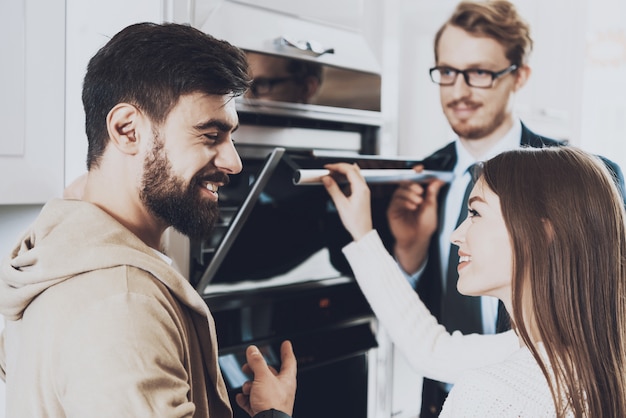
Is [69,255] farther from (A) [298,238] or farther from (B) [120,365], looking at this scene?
(A) [298,238]

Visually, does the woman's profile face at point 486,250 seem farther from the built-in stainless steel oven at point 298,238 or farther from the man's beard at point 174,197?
the man's beard at point 174,197

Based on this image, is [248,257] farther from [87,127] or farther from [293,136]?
[87,127]

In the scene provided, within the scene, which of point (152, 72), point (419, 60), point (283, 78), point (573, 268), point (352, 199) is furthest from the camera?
point (419, 60)

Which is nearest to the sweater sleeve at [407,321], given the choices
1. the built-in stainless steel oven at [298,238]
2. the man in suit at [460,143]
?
the built-in stainless steel oven at [298,238]

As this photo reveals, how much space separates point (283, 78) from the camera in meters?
1.16

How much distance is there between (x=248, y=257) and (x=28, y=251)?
1.66 ft

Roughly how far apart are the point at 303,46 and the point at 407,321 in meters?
0.57

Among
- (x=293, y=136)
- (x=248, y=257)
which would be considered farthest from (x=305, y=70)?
(x=248, y=257)

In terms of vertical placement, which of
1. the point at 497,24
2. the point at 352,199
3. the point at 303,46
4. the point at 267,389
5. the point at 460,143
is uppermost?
the point at 497,24

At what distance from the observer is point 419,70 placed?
1.59 m

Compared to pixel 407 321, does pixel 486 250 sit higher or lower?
higher

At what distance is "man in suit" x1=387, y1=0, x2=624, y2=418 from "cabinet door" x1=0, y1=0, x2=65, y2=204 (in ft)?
2.45

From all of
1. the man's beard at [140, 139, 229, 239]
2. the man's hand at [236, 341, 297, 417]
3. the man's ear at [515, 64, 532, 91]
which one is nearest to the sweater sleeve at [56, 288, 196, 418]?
the man's beard at [140, 139, 229, 239]

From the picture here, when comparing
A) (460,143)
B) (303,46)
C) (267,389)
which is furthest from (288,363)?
(460,143)
